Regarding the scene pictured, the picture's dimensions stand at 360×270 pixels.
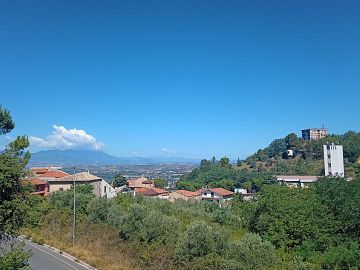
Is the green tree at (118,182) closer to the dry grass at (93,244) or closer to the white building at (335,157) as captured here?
the white building at (335,157)

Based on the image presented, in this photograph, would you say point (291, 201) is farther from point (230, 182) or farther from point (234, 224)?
point (230, 182)

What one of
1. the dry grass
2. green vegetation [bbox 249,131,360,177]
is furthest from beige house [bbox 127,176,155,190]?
the dry grass

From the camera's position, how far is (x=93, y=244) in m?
25.6

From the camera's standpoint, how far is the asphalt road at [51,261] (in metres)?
20.5

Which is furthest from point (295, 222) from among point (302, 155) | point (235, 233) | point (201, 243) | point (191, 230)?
point (302, 155)

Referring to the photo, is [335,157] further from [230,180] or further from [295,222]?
[295,222]

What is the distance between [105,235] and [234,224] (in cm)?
1388

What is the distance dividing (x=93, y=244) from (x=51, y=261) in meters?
4.03

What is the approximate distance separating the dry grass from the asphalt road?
0.68m

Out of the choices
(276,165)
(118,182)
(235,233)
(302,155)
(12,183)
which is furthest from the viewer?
(302,155)

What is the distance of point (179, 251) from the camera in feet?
62.1

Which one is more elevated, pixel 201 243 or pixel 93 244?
pixel 201 243

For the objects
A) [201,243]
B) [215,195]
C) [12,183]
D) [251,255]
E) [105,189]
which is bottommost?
[215,195]

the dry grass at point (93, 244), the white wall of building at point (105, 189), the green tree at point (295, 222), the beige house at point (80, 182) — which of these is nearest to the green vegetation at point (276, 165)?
the white wall of building at point (105, 189)
